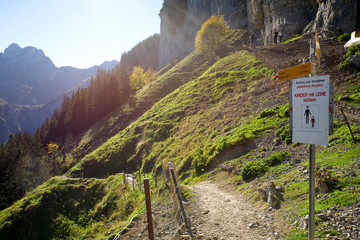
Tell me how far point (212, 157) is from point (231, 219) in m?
9.45

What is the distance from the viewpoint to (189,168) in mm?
20328

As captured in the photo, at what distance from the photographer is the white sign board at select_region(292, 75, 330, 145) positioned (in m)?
4.29

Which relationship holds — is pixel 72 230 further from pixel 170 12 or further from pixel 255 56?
pixel 170 12

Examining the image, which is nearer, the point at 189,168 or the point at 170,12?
the point at 189,168

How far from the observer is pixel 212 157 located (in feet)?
59.5

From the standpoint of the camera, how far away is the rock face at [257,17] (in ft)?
103

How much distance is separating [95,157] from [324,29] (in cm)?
4254

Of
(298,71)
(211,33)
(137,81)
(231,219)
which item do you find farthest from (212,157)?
(137,81)

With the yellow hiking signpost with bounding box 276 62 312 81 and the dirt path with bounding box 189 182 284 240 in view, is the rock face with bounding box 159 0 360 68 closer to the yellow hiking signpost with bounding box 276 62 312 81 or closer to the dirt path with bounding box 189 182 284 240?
the dirt path with bounding box 189 182 284 240

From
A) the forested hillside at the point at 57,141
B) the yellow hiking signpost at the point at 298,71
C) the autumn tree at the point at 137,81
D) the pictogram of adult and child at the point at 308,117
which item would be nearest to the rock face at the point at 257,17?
the yellow hiking signpost at the point at 298,71

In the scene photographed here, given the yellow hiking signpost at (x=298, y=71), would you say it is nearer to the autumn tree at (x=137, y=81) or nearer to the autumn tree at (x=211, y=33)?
the autumn tree at (x=211, y=33)

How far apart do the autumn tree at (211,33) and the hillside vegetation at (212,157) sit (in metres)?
31.1

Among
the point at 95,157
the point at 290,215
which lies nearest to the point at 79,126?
the point at 95,157

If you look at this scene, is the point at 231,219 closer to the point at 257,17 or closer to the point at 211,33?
the point at 257,17
